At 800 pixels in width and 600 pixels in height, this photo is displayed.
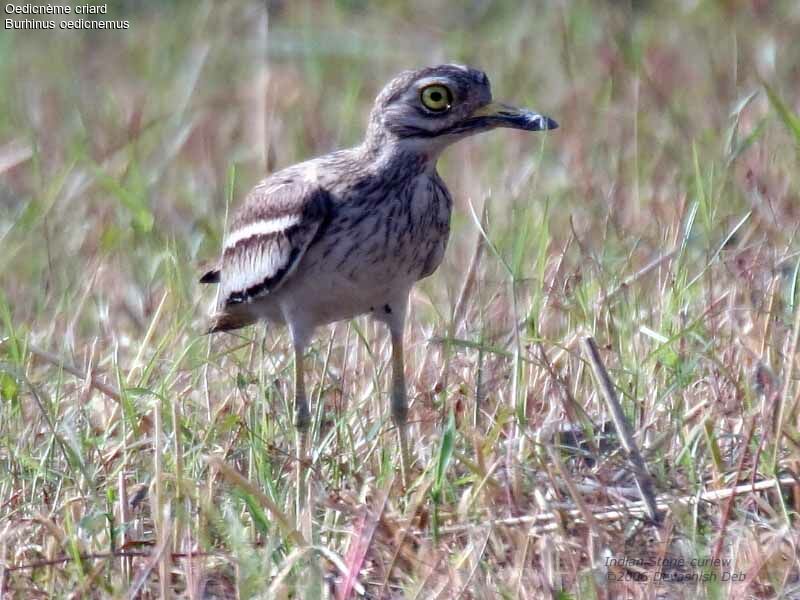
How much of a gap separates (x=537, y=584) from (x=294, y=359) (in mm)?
1645

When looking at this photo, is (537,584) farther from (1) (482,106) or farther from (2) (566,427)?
(1) (482,106)

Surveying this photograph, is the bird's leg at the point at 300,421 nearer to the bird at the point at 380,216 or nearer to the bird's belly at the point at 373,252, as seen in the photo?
the bird at the point at 380,216

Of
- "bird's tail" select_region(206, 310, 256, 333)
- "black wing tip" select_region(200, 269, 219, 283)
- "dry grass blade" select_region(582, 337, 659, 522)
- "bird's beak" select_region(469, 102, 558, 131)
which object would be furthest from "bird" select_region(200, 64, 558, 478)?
"dry grass blade" select_region(582, 337, 659, 522)

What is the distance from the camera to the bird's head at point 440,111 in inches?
195

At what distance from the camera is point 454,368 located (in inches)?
207

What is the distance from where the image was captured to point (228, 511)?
4.06 meters

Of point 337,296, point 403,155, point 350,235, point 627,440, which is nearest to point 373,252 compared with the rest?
point 350,235

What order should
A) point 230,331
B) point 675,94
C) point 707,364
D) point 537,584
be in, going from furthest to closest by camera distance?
point 675,94 → point 230,331 → point 707,364 → point 537,584

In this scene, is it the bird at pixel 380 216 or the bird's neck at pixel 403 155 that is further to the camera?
the bird's neck at pixel 403 155

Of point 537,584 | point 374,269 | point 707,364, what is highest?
point 374,269

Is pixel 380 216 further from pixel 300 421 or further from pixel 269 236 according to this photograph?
pixel 300 421

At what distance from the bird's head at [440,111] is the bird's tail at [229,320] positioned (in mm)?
891

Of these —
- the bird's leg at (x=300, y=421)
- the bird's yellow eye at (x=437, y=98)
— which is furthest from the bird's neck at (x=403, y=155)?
the bird's leg at (x=300, y=421)

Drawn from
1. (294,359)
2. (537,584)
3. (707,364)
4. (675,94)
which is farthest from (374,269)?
(675,94)
